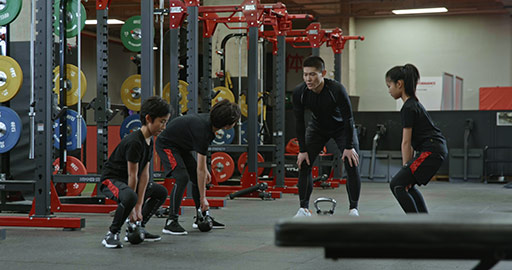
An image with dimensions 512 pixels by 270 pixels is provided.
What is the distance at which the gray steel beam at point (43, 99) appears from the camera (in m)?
4.54

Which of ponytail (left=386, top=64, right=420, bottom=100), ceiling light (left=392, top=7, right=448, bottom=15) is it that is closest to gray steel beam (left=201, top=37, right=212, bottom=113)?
ponytail (left=386, top=64, right=420, bottom=100)

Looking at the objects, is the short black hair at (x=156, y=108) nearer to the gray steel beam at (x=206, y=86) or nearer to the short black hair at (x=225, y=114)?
the short black hair at (x=225, y=114)

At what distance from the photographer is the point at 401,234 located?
156 centimetres

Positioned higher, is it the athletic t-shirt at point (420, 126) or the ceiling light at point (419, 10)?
the ceiling light at point (419, 10)

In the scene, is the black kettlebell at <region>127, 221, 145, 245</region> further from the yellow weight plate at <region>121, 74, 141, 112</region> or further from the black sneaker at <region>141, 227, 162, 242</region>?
the yellow weight plate at <region>121, 74, 141, 112</region>

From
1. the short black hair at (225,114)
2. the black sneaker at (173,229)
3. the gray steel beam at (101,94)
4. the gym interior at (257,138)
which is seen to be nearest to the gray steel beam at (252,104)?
the gym interior at (257,138)

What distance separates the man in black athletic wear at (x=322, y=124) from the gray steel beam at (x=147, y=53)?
3.62ft

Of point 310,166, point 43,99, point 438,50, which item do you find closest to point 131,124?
point 43,99

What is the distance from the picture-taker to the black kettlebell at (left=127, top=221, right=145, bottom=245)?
153 inches

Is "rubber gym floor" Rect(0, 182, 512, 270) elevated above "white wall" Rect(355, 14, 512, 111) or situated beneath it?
situated beneath

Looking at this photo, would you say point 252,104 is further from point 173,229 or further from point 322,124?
point 173,229

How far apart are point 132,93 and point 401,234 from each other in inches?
205

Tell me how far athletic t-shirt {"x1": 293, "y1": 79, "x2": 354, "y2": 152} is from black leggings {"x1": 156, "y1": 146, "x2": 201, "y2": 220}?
0.83m

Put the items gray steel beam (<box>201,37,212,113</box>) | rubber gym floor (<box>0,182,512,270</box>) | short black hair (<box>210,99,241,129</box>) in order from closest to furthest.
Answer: rubber gym floor (<box>0,182,512,270</box>), short black hair (<box>210,99,241,129</box>), gray steel beam (<box>201,37,212,113</box>)
